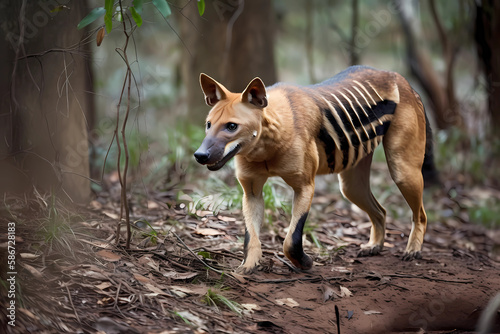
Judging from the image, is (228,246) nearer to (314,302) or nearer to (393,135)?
(314,302)

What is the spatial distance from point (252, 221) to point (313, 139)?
3.30ft

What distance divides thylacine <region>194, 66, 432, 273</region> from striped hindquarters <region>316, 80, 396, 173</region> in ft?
0.04

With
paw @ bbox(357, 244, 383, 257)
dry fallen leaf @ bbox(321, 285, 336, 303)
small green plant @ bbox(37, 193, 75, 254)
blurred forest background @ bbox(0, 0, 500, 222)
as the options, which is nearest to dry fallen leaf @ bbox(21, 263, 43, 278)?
small green plant @ bbox(37, 193, 75, 254)

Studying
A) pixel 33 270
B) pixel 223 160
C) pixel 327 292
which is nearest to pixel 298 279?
pixel 327 292

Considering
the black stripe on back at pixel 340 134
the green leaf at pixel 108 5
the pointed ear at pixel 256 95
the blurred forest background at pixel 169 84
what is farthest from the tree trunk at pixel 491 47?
the green leaf at pixel 108 5

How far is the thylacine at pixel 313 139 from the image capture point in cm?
485

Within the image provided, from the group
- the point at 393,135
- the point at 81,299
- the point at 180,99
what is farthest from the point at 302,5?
the point at 81,299

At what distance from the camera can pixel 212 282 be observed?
488 centimetres

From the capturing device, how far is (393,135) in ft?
20.1

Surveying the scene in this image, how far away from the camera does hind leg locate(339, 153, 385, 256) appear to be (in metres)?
6.57

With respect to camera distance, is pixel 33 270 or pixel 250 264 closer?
pixel 33 270

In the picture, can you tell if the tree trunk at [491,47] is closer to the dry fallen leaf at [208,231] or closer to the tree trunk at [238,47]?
the tree trunk at [238,47]

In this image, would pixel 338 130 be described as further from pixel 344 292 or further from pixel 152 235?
pixel 152 235

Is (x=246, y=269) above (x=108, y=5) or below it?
below
